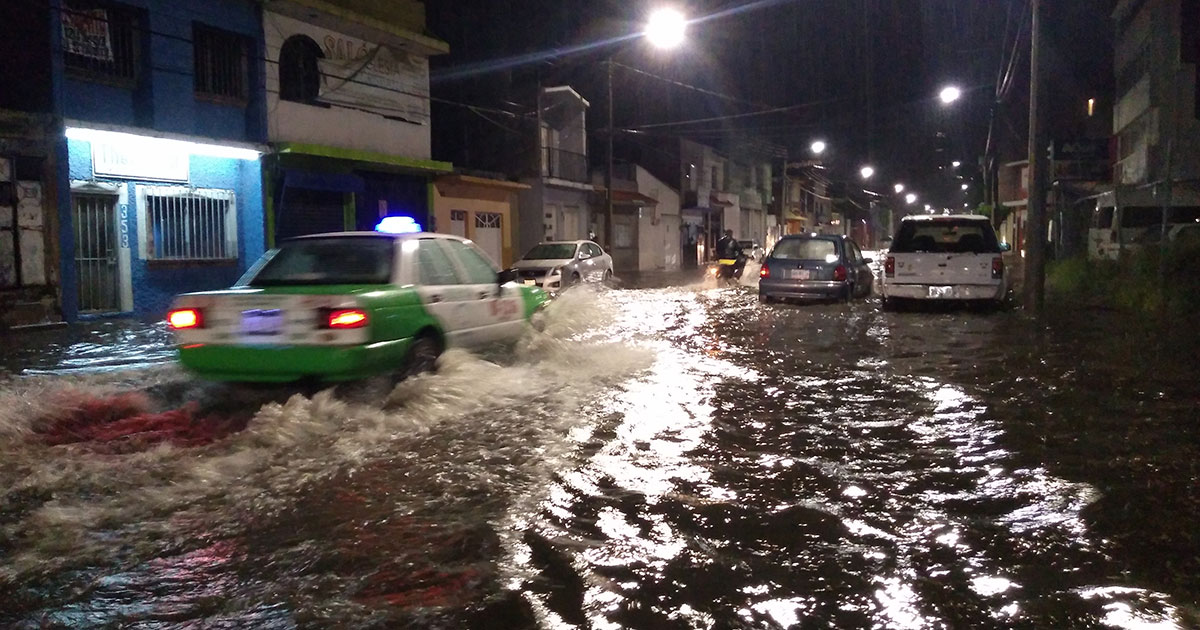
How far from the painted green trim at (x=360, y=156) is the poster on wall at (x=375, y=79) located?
46.9 inches

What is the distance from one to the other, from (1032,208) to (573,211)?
68.7 feet

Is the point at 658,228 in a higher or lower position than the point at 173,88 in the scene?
lower

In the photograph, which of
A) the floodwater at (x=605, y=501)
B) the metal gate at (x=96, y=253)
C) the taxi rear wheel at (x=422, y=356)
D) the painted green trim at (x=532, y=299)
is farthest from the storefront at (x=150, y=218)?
the taxi rear wheel at (x=422, y=356)

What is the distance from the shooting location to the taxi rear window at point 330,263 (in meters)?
7.68

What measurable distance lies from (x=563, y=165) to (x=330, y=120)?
1335 cm

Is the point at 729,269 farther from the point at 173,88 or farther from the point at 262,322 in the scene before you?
the point at 262,322

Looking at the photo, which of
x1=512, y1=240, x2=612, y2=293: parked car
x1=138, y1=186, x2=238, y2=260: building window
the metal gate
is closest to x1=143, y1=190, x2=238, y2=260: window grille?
x1=138, y1=186, x2=238, y2=260: building window

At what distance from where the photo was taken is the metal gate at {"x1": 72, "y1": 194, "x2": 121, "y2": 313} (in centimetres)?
1588

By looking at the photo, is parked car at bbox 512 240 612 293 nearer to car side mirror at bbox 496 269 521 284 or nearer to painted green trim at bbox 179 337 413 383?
car side mirror at bbox 496 269 521 284

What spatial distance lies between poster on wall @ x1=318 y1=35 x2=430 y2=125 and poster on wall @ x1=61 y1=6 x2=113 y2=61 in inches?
194

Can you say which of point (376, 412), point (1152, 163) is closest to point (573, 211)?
point (1152, 163)

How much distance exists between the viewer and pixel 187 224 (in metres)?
17.8

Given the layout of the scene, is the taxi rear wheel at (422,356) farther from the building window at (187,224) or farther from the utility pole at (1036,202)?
the utility pole at (1036,202)

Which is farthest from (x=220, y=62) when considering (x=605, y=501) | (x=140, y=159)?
(x=605, y=501)
